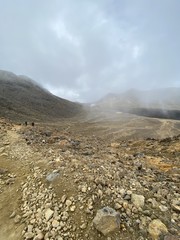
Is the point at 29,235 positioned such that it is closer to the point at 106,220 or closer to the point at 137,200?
the point at 106,220

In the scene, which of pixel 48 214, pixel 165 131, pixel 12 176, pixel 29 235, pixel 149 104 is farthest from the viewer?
pixel 149 104

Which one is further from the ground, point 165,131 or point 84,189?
point 84,189

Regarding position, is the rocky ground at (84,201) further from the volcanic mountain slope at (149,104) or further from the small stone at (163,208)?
the volcanic mountain slope at (149,104)

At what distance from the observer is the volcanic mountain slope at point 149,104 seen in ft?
350

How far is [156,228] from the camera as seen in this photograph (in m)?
4.40

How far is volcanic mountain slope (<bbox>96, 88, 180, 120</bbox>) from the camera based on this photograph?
106619 mm

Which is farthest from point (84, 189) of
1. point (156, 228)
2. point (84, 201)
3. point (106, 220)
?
point (156, 228)

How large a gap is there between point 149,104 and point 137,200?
129845 millimetres

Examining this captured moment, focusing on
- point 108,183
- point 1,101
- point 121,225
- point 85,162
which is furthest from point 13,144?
point 1,101

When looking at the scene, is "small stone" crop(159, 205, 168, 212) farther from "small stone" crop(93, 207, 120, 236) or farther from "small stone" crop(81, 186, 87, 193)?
"small stone" crop(81, 186, 87, 193)

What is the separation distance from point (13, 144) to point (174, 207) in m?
7.31

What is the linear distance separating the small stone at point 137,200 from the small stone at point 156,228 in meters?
0.53

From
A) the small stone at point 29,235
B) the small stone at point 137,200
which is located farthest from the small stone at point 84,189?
the small stone at point 29,235

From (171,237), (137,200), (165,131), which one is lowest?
(165,131)
